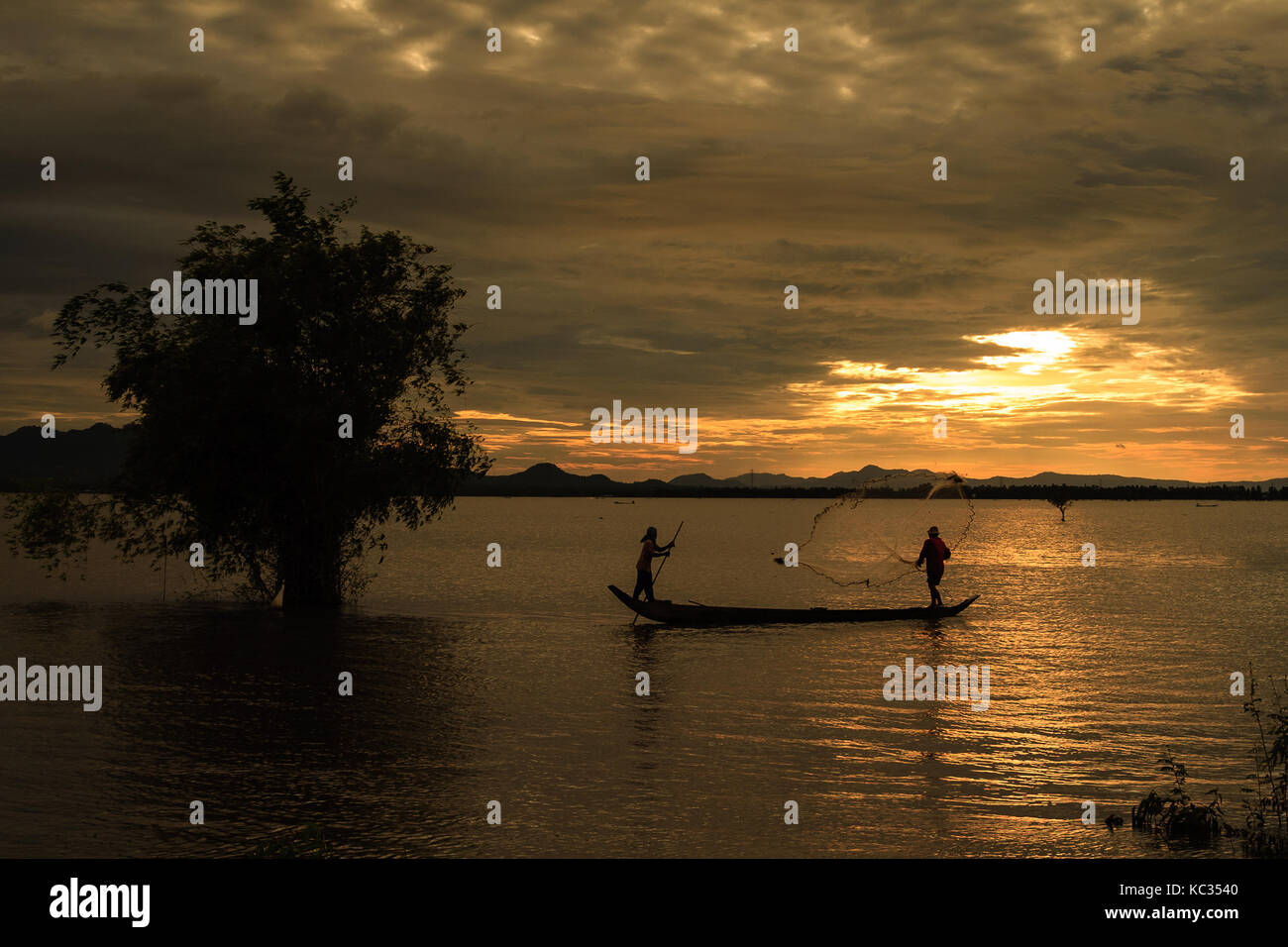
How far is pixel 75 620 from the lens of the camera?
36.9m

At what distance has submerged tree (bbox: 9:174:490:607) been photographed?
117 ft

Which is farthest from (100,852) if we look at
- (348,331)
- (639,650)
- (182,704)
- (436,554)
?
(436,554)

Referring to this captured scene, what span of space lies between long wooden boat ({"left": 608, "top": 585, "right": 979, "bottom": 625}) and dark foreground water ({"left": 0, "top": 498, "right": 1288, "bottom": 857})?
0.52 meters

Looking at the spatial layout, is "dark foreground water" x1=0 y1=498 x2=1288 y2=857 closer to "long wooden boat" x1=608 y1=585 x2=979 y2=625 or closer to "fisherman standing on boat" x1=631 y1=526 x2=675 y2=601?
"long wooden boat" x1=608 y1=585 x2=979 y2=625

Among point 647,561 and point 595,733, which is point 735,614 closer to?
point 647,561

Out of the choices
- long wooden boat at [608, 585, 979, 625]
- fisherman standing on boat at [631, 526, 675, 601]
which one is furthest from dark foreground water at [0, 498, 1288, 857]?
fisherman standing on boat at [631, 526, 675, 601]

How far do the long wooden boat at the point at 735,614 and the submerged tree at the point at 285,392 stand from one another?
841cm

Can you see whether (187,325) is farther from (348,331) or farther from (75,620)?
(75,620)

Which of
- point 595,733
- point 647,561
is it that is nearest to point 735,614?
point 647,561

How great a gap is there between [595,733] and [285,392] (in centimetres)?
2155

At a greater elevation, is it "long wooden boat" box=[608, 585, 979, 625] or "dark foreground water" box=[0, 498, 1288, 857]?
"long wooden boat" box=[608, 585, 979, 625]

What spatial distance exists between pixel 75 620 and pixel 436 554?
50264 mm

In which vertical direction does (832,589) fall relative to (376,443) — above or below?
below

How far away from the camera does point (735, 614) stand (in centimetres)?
3538
